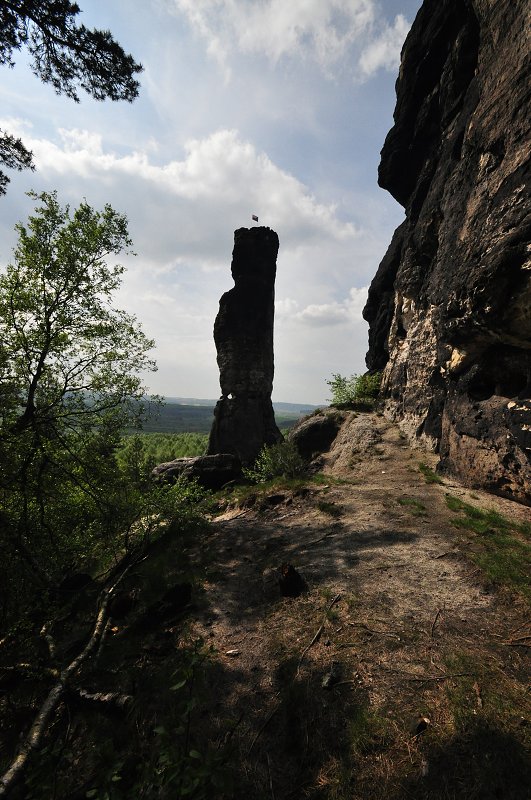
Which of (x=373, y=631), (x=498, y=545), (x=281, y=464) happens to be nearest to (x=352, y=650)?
(x=373, y=631)

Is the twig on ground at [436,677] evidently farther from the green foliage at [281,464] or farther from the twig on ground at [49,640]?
the green foliage at [281,464]

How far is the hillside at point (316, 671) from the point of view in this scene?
Answer: 3.43 meters

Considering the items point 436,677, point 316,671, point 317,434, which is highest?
point 317,434

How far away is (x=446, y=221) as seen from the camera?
55.2ft

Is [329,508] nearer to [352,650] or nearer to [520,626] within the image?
[352,650]

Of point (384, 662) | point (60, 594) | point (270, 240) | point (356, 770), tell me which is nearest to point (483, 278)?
point (384, 662)

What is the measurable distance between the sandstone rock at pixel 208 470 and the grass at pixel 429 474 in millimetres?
15746

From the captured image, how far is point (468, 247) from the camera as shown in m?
13.4

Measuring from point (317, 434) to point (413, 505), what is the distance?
47.0 feet

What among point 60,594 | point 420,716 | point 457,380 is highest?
point 457,380

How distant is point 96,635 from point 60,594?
3855 mm

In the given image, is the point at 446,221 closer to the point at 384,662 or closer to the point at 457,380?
the point at 457,380

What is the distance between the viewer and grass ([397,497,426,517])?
1071 cm

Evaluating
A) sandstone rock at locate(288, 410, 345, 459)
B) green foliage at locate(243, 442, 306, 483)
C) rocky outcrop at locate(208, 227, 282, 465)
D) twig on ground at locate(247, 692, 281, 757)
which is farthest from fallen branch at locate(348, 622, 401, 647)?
rocky outcrop at locate(208, 227, 282, 465)
